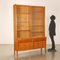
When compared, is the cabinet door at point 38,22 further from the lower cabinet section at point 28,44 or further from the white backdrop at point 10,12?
the white backdrop at point 10,12

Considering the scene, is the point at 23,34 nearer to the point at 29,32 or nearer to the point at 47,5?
the point at 29,32

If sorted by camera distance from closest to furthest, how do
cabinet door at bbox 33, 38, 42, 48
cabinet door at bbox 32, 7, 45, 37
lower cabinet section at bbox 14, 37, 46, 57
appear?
lower cabinet section at bbox 14, 37, 46, 57 < cabinet door at bbox 33, 38, 42, 48 < cabinet door at bbox 32, 7, 45, 37

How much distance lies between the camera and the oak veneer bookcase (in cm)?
625

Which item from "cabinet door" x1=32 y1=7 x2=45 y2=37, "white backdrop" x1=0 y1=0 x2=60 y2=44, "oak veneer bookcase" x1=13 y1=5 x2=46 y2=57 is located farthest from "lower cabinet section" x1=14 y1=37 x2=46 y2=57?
"white backdrop" x1=0 y1=0 x2=60 y2=44

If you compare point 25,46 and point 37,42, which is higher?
point 37,42

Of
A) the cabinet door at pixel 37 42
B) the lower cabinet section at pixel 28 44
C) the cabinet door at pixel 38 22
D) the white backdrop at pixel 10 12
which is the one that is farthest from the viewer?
the white backdrop at pixel 10 12

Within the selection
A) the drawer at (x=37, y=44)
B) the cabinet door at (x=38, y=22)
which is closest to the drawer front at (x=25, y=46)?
the drawer at (x=37, y=44)

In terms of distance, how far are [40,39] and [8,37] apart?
9.12ft

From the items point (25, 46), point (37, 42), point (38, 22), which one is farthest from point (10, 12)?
point (25, 46)

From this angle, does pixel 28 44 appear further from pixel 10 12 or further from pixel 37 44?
pixel 10 12

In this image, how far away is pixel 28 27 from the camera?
6680mm

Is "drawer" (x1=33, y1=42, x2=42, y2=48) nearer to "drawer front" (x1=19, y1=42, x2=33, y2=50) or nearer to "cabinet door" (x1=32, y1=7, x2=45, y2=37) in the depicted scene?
"drawer front" (x1=19, y1=42, x2=33, y2=50)

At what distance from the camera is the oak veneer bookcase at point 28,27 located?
6.25m

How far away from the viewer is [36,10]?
6.87m
